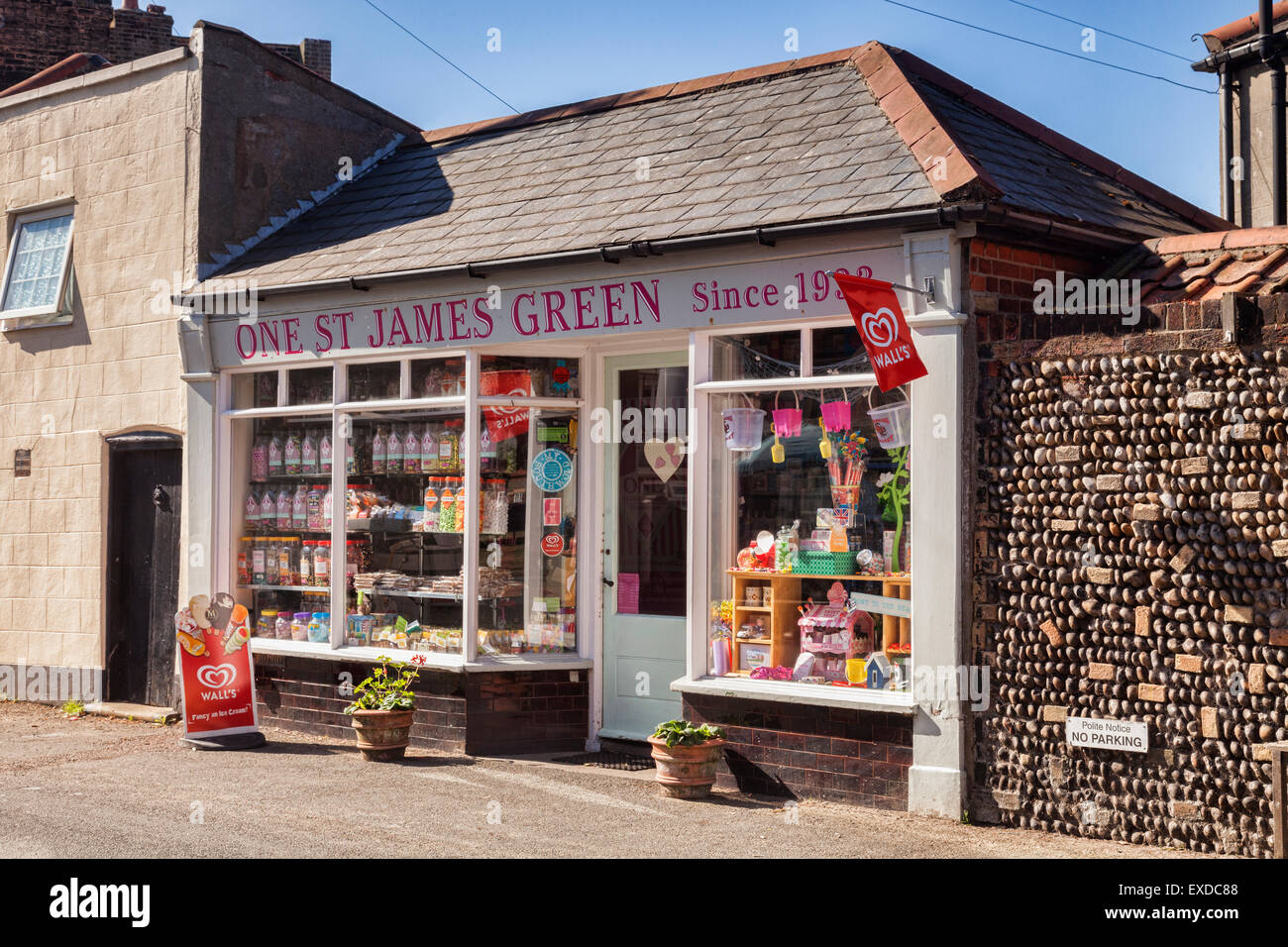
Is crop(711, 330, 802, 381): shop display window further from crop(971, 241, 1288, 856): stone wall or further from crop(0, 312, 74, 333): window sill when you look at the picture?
crop(0, 312, 74, 333): window sill

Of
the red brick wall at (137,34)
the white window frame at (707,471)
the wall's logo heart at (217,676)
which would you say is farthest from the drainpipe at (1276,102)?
the red brick wall at (137,34)

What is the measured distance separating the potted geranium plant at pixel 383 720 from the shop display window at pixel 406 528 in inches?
22.8

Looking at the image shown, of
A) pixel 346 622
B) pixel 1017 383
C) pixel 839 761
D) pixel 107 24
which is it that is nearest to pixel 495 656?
pixel 346 622

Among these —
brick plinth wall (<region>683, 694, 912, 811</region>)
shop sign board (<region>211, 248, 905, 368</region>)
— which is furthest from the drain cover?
shop sign board (<region>211, 248, 905, 368</region>)

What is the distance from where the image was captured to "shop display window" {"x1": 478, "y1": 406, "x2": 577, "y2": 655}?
33.9ft

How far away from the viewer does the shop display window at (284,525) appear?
11.3 m

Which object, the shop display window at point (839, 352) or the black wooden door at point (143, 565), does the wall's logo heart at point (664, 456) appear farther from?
the black wooden door at point (143, 565)

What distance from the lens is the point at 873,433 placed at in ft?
27.6

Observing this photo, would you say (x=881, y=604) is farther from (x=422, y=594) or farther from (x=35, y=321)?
(x=35, y=321)

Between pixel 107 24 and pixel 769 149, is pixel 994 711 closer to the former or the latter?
pixel 769 149

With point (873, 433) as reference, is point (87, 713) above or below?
below

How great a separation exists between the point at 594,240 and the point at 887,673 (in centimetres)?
356

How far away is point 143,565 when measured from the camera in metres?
12.6

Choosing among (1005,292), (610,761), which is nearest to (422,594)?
(610,761)
